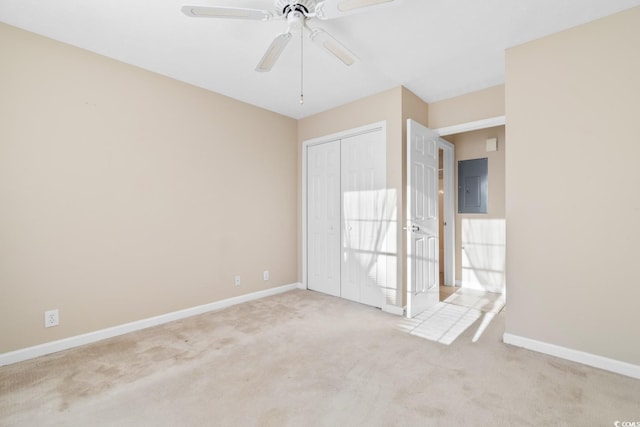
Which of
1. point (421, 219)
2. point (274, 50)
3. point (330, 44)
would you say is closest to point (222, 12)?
point (274, 50)

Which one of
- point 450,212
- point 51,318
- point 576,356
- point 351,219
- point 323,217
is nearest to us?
point 576,356

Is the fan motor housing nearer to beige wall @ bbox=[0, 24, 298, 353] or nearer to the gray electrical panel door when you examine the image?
A: beige wall @ bbox=[0, 24, 298, 353]

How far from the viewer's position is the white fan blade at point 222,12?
164 centimetres

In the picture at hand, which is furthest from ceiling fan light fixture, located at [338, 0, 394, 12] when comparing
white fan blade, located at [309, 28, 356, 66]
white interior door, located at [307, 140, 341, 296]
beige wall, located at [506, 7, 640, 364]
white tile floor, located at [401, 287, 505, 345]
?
white tile floor, located at [401, 287, 505, 345]

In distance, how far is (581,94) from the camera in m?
2.22

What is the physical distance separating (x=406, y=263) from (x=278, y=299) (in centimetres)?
170

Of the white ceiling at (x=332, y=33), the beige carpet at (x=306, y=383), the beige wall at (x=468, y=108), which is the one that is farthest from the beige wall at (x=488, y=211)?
the beige carpet at (x=306, y=383)

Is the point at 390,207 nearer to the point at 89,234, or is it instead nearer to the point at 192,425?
the point at 192,425

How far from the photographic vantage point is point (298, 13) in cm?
183

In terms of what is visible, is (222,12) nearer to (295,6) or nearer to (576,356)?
(295,6)

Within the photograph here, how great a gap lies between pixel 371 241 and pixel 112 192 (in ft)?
9.01

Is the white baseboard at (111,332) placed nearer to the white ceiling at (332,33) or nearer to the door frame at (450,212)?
the white ceiling at (332,33)

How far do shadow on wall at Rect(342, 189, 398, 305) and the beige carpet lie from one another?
30.3 inches

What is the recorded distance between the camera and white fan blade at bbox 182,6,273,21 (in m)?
1.64
